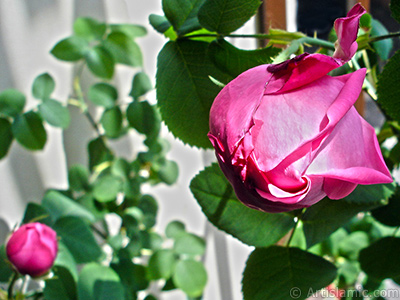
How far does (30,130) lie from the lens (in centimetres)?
47

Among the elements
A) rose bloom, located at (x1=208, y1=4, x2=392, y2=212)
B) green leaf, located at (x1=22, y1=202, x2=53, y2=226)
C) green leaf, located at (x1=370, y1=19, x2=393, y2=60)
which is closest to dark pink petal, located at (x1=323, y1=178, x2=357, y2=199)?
rose bloom, located at (x1=208, y1=4, x2=392, y2=212)

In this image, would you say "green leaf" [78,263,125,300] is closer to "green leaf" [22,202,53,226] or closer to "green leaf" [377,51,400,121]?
"green leaf" [22,202,53,226]

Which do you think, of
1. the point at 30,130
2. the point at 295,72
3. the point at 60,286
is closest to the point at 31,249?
the point at 60,286

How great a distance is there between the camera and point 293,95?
166mm

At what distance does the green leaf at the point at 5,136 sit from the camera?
1.52 ft

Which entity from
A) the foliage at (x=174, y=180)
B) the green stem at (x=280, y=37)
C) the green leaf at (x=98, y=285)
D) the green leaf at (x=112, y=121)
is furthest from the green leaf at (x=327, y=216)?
the green leaf at (x=112, y=121)

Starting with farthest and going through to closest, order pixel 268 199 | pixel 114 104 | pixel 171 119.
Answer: pixel 114 104 → pixel 171 119 → pixel 268 199

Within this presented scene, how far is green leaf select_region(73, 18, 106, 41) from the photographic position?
491 millimetres

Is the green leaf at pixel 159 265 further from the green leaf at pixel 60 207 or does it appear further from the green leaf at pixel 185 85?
the green leaf at pixel 185 85

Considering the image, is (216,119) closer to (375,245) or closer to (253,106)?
(253,106)

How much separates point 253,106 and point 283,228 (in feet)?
0.51

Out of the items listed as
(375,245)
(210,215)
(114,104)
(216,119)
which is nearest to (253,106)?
(216,119)

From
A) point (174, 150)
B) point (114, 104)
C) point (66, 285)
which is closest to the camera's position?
point (66, 285)

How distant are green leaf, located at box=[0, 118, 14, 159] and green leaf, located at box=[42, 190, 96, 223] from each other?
7 cm
